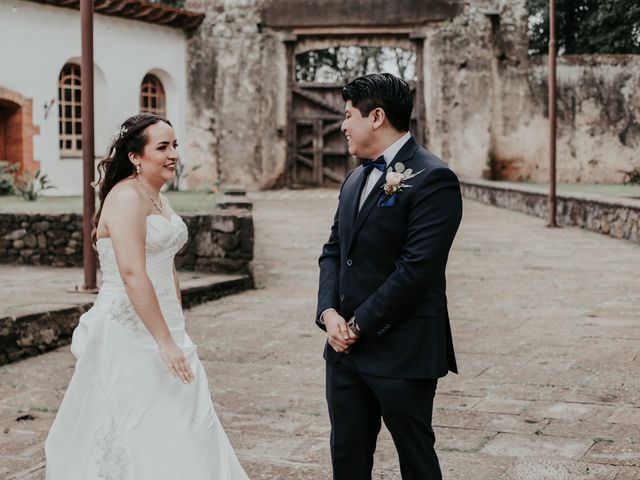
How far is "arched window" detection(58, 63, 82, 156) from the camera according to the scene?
1891cm

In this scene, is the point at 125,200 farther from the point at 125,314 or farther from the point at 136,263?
the point at 125,314

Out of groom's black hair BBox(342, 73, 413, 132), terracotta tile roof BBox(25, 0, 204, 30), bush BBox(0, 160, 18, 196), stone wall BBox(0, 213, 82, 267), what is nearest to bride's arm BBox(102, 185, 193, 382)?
groom's black hair BBox(342, 73, 413, 132)

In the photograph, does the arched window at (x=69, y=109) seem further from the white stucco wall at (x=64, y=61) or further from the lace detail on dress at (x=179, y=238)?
the lace detail on dress at (x=179, y=238)

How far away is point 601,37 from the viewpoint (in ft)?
90.2

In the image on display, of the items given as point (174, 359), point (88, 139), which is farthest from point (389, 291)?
point (88, 139)

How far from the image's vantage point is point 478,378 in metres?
5.93

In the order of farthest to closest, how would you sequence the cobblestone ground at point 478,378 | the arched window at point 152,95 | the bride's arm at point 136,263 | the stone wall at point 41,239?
the arched window at point 152,95 → the stone wall at point 41,239 → the cobblestone ground at point 478,378 → the bride's arm at point 136,263

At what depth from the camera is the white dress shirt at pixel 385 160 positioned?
308 centimetres

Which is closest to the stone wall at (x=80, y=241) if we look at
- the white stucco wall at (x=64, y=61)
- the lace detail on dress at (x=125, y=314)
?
the white stucco wall at (x=64, y=61)

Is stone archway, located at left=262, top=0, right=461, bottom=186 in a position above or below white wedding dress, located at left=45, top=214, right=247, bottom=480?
above

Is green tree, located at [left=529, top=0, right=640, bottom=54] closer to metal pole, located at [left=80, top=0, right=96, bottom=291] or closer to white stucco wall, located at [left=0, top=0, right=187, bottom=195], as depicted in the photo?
white stucco wall, located at [left=0, top=0, right=187, bottom=195]

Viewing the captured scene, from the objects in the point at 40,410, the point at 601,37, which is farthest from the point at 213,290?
the point at 601,37

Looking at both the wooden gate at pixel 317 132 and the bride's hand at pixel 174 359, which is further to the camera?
the wooden gate at pixel 317 132

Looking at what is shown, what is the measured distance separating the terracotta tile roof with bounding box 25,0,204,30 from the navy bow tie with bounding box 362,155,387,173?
15.9 meters
